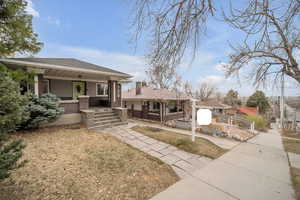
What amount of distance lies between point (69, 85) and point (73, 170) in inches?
332

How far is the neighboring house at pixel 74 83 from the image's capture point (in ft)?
20.0

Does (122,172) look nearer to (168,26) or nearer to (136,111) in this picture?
(168,26)

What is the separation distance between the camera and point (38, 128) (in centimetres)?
591

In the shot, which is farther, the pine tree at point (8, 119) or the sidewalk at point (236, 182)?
the sidewalk at point (236, 182)

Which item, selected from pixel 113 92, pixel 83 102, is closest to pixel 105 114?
pixel 83 102

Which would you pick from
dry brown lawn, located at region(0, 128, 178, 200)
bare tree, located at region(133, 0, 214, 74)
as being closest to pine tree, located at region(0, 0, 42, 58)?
dry brown lawn, located at region(0, 128, 178, 200)

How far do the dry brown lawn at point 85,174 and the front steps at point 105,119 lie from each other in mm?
2600

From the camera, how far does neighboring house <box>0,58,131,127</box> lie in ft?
20.0

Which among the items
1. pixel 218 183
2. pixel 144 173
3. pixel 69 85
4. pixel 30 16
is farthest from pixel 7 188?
pixel 69 85

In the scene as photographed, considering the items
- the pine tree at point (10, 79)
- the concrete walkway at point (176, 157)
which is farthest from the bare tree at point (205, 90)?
the pine tree at point (10, 79)

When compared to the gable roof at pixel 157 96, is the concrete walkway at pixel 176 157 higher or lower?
lower

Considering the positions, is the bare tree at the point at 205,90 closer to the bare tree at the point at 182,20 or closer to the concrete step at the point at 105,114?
the concrete step at the point at 105,114

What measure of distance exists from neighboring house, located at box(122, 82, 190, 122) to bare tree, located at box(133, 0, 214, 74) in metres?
8.84

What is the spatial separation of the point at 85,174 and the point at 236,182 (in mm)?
3765
